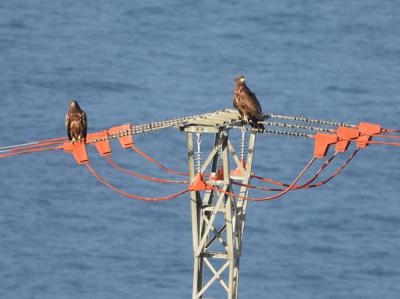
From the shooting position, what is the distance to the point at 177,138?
13600 centimetres

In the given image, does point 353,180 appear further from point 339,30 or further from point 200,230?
point 200,230

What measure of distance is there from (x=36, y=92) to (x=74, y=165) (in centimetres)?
1468

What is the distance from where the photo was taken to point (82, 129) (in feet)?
171

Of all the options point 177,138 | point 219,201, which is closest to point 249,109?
point 219,201

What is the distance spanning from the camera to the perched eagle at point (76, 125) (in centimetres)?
5194

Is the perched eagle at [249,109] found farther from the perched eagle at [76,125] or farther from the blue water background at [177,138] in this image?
the blue water background at [177,138]

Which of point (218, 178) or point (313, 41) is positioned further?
point (313, 41)

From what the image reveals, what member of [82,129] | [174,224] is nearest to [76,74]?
[174,224]

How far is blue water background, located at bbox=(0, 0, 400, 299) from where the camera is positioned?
122 m

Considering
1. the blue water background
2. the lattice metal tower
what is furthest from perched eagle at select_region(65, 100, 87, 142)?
the blue water background

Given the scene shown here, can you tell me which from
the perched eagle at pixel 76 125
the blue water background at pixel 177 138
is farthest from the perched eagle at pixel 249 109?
the blue water background at pixel 177 138

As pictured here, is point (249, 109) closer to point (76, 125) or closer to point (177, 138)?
point (76, 125)

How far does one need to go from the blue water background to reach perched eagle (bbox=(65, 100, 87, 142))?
6322 cm

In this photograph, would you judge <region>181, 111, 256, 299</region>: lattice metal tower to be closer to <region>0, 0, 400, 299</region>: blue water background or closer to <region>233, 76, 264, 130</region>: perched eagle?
<region>233, 76, 264, 130</region>: perched eagle
